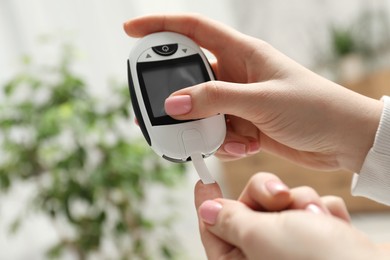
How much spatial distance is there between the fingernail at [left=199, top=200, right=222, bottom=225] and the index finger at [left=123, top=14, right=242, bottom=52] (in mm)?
423

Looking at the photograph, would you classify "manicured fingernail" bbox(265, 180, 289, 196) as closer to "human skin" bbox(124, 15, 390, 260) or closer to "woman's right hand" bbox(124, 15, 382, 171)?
"human skin" bbox(124, 15, 390, 260)

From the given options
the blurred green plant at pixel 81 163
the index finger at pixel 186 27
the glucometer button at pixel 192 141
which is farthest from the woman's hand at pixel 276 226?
the blurred green plant at pixel 81 163

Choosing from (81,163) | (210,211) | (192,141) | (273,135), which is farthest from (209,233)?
(81,163)

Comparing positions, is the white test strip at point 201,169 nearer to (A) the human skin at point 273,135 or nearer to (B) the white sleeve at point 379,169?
(A) the human skin at point 273,135

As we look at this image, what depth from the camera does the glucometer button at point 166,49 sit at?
0.86 m

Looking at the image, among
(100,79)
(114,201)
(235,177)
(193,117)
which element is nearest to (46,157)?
(114,201)

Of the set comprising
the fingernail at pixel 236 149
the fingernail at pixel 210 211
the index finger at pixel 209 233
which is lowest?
the fingernail at pixel 236 149

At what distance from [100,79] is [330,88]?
212 centimetres

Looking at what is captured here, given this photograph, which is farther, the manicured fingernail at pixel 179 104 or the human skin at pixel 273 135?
the manicured fingernail at pixel 179 104

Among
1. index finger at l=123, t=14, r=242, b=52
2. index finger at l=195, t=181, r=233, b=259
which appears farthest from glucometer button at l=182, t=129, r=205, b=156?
index finger at l=123, t=14, r=242, b=52

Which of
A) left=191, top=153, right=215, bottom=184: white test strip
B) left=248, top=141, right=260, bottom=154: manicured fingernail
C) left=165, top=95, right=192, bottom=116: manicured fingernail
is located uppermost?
left=165, top=95, right=192, bottom=116: manicured fingernail

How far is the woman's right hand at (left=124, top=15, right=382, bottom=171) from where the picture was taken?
2.53ft

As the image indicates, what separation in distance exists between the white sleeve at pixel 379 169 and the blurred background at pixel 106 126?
907 mm

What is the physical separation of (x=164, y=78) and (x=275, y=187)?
1.10ft
